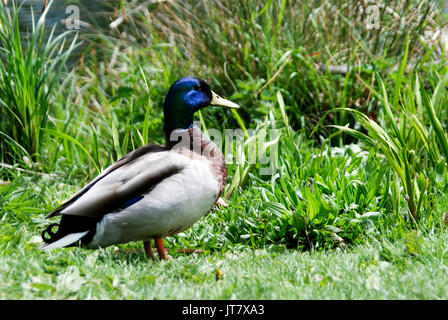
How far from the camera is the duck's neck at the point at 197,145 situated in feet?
10.9

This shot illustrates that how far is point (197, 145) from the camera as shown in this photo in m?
3.38

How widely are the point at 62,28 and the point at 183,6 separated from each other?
2141 mm

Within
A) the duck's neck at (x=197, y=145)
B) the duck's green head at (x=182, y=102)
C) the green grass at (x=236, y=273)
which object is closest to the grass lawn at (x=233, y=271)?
the green grass at (x=236, y=273)

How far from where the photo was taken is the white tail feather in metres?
3.01

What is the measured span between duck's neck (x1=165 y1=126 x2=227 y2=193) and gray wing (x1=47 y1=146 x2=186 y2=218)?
0.15 m

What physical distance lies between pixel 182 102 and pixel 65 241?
3.23ft

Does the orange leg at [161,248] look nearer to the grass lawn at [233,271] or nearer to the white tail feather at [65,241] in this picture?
the grass lawn at [233,271]

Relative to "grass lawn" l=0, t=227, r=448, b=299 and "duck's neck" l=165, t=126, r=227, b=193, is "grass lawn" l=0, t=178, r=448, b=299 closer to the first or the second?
"grass lawn" l=0, t=227, r=448, b=299

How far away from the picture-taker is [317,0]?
571 cm

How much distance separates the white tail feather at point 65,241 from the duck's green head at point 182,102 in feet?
2.50

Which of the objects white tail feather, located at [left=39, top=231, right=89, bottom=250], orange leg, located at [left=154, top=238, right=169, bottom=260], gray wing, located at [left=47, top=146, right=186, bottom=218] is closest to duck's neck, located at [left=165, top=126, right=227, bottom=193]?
gray wing, located at [left=47, top=146, right=186, bottom=218]

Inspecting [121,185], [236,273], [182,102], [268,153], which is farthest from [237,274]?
[268,153]
